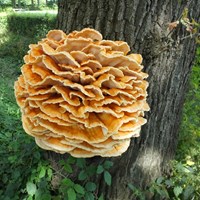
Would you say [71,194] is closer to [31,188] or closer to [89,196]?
[89,196]

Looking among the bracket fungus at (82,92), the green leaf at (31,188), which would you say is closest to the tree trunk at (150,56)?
the bracket fungus at (82,92)

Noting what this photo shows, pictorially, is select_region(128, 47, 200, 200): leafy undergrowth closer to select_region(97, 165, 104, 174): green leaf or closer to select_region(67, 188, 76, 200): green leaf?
select_region(97, 165, 104, 174): green leaf

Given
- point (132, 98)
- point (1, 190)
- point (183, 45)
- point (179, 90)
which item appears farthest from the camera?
point (1, 190)

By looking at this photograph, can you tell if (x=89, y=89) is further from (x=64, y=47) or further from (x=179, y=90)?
(x=179, y=90)

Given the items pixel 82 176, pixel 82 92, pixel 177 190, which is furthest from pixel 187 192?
pixel 82 92

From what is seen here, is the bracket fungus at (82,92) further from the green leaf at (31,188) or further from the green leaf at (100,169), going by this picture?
the green leaf at (31,188)

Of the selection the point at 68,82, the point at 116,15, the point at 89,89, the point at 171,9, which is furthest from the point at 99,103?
the point at 171,9
